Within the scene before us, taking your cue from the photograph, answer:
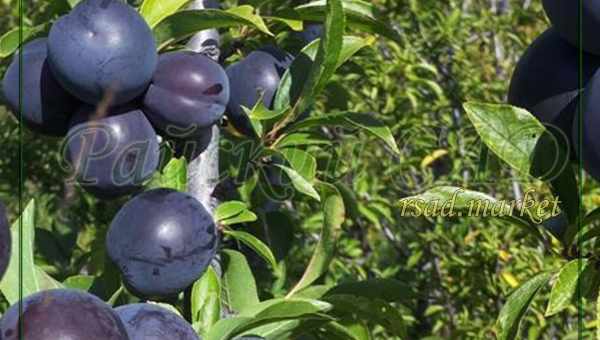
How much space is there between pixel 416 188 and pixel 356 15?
3.41 ft

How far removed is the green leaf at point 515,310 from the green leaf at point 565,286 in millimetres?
41

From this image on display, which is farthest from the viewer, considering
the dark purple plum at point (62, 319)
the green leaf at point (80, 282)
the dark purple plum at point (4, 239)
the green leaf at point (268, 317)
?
the green leaf at point (80, 282)

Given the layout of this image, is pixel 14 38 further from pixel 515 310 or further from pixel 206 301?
pixel 515 310

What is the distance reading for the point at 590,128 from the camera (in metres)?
0.72

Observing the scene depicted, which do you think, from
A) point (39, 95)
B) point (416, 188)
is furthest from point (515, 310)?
point (416, 188)

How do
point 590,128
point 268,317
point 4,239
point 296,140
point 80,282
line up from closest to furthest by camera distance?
point 4,239
point 590,128
point 268,317
point 80,282
point 296,140

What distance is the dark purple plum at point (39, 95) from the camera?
1.00 metres

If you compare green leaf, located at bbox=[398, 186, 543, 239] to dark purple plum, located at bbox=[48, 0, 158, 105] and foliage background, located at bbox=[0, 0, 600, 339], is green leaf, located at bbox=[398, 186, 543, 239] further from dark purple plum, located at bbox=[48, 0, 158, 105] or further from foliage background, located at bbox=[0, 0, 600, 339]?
foliage background, located at bbox=[0, 0, 600, 339]

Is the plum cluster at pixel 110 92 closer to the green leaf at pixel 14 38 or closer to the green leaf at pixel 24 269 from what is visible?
the green leaf at pixel 14 38

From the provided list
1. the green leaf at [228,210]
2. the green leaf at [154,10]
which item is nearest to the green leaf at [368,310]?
the green leaf at [228,210]

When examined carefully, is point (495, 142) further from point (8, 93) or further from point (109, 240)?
point (8, 93)

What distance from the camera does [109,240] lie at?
0.96 metres

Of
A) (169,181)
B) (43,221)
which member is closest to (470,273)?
(169,181)

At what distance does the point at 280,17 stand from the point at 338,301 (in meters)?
0.40
